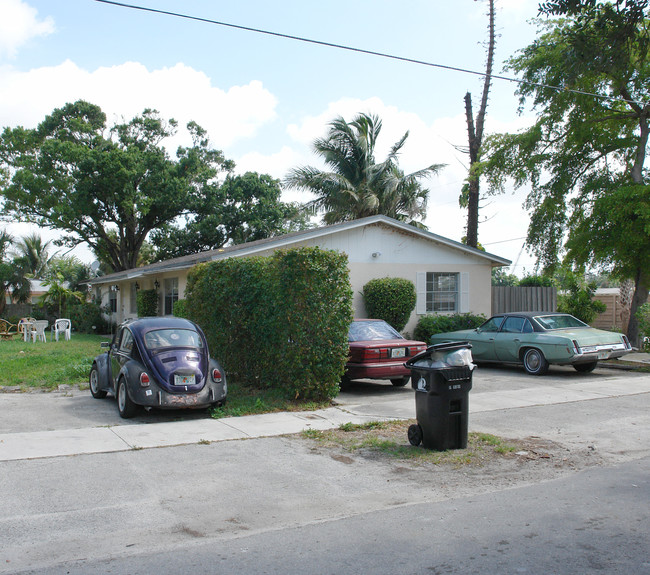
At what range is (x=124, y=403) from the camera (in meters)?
9.57

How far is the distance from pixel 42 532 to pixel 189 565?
59.2 inches

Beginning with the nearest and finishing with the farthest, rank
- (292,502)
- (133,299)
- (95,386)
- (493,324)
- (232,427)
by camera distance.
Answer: (292,502)
(232,427)
(95,386)
(493,324)
(133,299)

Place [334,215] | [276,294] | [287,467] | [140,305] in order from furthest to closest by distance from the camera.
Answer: [334,215] → [140,305] → [276,294] → [287,467]

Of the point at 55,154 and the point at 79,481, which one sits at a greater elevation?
the point at 55,154

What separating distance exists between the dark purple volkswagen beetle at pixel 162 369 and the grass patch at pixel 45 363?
2980 millimetres

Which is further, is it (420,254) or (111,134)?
(111,134)

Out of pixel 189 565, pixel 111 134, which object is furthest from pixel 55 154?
pixel 189 565

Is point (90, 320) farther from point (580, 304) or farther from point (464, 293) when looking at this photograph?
point (580, 304)

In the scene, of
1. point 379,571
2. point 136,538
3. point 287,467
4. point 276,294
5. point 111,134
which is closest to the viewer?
point 379,571

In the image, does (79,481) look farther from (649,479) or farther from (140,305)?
(140,305)

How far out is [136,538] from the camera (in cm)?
495

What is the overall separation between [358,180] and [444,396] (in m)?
25.0

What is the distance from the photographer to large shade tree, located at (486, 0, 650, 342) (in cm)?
1920

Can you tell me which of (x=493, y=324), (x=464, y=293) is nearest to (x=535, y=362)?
(x=493, y=324)
